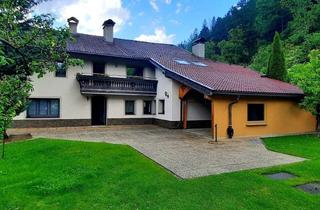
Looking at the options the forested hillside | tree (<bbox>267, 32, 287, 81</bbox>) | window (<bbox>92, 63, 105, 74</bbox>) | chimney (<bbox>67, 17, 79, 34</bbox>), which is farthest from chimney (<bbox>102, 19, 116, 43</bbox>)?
the forested hillside

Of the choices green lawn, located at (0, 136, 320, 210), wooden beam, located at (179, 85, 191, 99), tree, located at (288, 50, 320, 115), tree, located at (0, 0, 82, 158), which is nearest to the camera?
tree, located at (0, 0, 82, 158)

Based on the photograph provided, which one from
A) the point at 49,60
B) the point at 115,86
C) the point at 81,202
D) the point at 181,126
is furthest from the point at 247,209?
the point at 115,86

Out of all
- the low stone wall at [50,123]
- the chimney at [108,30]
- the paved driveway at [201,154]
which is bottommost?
the paved driveway at [201,154]

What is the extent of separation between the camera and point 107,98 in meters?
20.1

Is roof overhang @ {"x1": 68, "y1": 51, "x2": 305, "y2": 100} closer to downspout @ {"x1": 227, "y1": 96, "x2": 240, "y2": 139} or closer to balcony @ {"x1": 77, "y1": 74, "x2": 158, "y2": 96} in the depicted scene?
downspout @ {"x1": 227, "y1": 96, "x2": 240, "y2": 139}

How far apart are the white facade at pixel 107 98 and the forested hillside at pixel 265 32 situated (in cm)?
1853

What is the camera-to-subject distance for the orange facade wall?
14.2m

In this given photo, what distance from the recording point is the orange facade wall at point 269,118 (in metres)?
14.2

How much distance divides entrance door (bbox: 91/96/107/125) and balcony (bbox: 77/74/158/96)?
1323 millimetres

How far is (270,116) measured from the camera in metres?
15.8

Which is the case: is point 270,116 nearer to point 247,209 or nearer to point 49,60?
point 247,209

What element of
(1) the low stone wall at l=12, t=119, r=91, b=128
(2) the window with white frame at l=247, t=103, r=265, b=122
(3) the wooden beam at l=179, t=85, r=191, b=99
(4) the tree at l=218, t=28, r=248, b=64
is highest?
(4) the tree at l=218, t=28, r=248, b=64

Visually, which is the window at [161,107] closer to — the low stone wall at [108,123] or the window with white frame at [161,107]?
the window with white frame at [161,107]

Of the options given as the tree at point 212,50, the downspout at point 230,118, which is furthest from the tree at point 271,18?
the downspout at point 230,118
